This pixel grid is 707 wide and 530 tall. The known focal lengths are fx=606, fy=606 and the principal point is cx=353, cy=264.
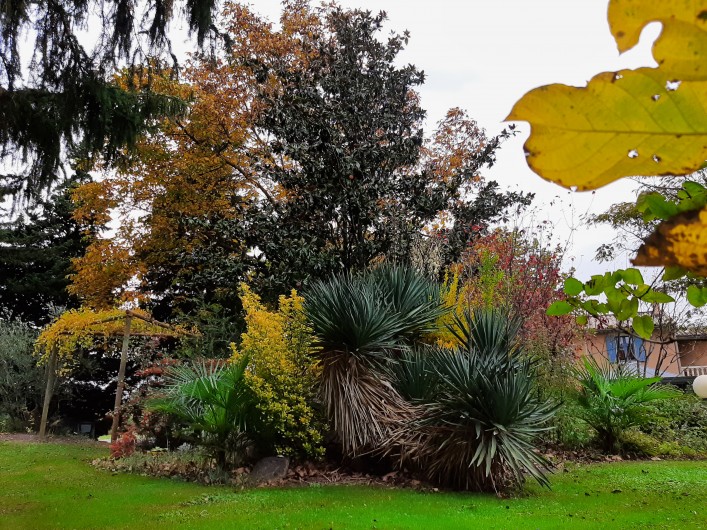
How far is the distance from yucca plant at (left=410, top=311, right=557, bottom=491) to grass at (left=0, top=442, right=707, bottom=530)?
0.36m

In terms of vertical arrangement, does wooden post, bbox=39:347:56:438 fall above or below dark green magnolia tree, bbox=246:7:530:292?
below

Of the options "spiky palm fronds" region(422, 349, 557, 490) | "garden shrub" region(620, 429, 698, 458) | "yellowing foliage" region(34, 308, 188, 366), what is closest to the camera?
"spiky palm fronds" region(422, 349, 557, 490)

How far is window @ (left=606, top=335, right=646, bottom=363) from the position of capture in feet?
51.7

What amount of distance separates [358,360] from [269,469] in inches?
67.8

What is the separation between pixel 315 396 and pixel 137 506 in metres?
2.51

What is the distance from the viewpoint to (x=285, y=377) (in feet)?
24.3

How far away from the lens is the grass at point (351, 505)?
17.3 feet

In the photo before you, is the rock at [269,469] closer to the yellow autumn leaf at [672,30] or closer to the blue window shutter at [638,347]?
the yellow autumn leaf at [672,30]

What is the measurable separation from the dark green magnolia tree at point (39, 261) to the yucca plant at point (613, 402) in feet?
57.1

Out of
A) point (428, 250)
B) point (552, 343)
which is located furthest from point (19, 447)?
point (552, 343)

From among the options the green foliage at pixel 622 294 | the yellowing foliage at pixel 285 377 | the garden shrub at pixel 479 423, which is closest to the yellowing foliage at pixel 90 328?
the yellowing foliage at pixel 285 377

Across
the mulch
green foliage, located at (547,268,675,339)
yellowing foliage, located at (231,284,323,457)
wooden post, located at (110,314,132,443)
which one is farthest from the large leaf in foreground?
the mulch

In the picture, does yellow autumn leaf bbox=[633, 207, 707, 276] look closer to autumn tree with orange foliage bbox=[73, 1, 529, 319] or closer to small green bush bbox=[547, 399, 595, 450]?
autumn tree with orange foliage bbox=[73, 1, 529, 319]

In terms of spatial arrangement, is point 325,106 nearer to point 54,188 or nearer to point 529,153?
point 54,188
